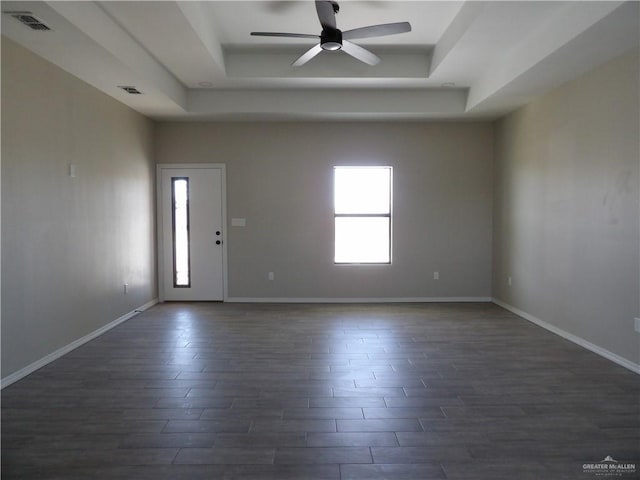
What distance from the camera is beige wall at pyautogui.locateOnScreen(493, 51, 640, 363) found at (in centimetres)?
355

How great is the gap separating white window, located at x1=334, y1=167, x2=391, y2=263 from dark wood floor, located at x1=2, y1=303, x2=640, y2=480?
77.8 inches

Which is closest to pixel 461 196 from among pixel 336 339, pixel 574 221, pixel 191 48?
pixel 574 221

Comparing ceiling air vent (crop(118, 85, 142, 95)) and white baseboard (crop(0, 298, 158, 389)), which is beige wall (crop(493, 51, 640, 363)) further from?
white baseboard (crop(0, 298, 158, 389))

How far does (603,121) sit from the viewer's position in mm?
3838

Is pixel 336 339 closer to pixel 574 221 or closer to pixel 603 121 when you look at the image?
pixel 574 221

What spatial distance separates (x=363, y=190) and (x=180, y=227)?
9.16 ft

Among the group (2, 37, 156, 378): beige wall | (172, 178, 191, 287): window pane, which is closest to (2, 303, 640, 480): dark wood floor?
(2, 37, 156, 378): beige wall

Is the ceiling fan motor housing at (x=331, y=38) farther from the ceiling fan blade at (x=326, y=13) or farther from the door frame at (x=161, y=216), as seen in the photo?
the door frame at (x=161, y=216)

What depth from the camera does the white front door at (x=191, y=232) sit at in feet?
20.7

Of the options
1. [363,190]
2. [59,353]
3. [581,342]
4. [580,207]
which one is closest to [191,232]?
[363,190]

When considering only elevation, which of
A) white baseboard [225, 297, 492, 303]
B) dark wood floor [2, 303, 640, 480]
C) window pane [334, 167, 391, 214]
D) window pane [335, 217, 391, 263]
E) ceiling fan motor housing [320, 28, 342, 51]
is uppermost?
ceiling fan motor housing [320, 28, 342, 51]

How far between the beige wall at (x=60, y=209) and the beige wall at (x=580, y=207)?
16.1 feet

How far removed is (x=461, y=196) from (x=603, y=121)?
258cm

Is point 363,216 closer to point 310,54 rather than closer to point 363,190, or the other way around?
point 363,190
